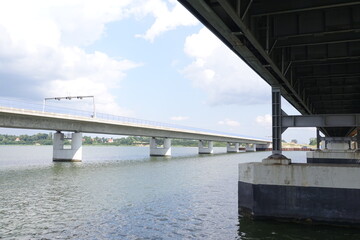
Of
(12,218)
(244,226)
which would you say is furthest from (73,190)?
(244,226)

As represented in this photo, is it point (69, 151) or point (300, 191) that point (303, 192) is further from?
point (69, 151)

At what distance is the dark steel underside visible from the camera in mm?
11047

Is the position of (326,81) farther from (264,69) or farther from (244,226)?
(244,226)

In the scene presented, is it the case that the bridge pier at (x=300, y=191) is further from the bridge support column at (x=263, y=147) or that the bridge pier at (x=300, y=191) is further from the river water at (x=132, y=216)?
the bridge support column at (x=263, y=147)

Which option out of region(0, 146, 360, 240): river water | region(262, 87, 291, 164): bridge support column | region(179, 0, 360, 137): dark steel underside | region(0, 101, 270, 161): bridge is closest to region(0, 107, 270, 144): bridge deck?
region(0, 101, 270, 161): bridge

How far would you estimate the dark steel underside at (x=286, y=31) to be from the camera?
11.0 m

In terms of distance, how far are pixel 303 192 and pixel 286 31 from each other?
8028 mm

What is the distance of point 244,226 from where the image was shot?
15.0m

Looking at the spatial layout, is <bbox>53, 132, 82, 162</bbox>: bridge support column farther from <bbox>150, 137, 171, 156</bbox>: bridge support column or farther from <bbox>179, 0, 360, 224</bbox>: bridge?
<bbox>179, 0, 360, 224</bbox>: bridge

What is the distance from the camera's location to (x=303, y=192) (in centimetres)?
1570

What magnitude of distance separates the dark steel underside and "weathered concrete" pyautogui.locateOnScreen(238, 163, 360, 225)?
5.49 m

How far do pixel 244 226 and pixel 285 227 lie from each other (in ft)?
6.47

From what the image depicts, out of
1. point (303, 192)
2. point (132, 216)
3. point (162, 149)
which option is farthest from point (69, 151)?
point (303, 192)

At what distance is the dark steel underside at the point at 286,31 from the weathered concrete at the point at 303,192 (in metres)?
5.49
